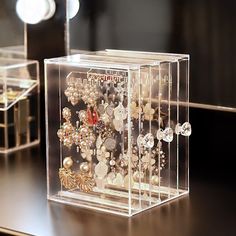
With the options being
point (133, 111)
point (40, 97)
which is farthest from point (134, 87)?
point (40, 97)

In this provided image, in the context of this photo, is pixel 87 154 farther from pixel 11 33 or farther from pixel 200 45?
pixel 11 33

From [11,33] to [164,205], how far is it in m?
0.70

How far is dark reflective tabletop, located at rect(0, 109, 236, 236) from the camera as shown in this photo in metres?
1.11

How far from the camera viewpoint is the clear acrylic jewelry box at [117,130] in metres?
1.20

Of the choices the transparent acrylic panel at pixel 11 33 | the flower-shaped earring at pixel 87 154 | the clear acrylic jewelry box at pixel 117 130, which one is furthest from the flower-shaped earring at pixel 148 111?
the transparent acrylic panel at pixel 11 33

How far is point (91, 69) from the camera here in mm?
1232

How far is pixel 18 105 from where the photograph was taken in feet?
5.40

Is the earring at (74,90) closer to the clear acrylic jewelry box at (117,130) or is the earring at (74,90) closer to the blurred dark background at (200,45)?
the clear acrylic jewelry box at (117,130)

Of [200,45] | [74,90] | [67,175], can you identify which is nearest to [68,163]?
[67,175]

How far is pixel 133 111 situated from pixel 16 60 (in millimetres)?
611

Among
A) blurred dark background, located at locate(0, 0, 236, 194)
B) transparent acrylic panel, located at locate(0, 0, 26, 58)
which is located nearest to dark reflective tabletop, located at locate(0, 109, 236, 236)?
blurred dark background, located at locate(0, 0, 236, 194)

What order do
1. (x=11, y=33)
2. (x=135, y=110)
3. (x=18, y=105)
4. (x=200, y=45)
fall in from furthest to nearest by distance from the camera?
(x=11, y=33) < (x=18, y=105) < (x=200, y=45) < (x=135, y=110)

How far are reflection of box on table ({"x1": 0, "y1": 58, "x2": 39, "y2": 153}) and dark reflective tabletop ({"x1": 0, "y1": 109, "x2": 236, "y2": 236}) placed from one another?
76mm

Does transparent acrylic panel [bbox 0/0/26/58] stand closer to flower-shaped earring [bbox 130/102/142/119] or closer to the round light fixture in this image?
the round light fixture
